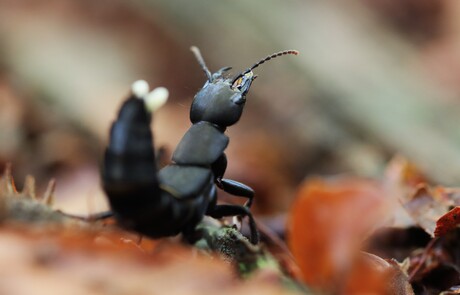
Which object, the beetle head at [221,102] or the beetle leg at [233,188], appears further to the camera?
the beetle leg at [233,188]

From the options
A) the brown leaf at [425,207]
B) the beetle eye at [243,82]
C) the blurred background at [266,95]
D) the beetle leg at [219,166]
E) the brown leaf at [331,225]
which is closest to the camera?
the brown leaf at [331,225]

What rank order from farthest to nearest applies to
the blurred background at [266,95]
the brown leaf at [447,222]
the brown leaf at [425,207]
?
1. the blurred background at [266,95]
2. the brown leaf at [425,207]
3. the brown leaf at [447,222]

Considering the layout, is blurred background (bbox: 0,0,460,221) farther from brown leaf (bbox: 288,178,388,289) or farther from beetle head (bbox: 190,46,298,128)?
brown leaf (bbox: 288,178,388,289)

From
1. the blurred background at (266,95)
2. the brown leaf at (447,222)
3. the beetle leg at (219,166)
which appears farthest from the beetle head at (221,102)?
the blurred background at (266,95)

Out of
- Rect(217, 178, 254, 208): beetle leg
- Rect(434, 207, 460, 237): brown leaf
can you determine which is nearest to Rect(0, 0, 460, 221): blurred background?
Rect(217, 178, 254, 208): beetle leg

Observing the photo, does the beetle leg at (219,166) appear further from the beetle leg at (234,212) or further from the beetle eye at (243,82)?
the beetle eye at (243,82)

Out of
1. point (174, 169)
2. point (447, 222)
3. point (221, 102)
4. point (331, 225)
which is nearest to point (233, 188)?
point (221, 102)

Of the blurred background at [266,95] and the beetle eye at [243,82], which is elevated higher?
the beetle eye at [243,82]

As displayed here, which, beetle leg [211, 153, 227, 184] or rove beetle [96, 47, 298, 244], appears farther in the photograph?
beetle leg [211, 153, 227, 184]
